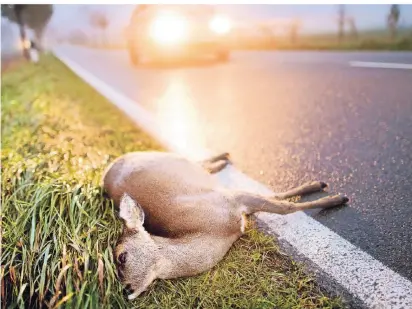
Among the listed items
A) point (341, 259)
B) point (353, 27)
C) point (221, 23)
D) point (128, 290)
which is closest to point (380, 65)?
point (353, 27)

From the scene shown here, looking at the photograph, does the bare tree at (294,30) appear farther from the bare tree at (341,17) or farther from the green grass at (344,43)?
the bare tree at (341,17)

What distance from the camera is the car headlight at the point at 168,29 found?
163 inches

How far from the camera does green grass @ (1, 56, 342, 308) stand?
2064mm

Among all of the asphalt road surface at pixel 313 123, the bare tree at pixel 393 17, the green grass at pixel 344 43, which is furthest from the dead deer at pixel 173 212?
the green grass at pixel 344 43

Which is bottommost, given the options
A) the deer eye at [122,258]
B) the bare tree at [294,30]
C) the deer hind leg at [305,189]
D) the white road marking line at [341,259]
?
the white road marking line at [341,259]

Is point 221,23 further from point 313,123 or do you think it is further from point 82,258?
point 82,258

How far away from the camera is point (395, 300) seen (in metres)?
1.85

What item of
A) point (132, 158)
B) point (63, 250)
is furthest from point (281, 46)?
point (63, 250)

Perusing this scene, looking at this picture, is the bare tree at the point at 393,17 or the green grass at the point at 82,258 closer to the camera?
the green grass at the point at 82,258

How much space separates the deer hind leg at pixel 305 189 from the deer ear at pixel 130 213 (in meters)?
0.96

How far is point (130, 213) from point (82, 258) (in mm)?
320

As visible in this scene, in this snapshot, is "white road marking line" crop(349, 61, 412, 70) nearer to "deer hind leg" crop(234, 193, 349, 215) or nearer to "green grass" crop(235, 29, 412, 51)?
"green grass" crop(235, 29, 412, 51)

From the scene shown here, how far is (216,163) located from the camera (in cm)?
330
